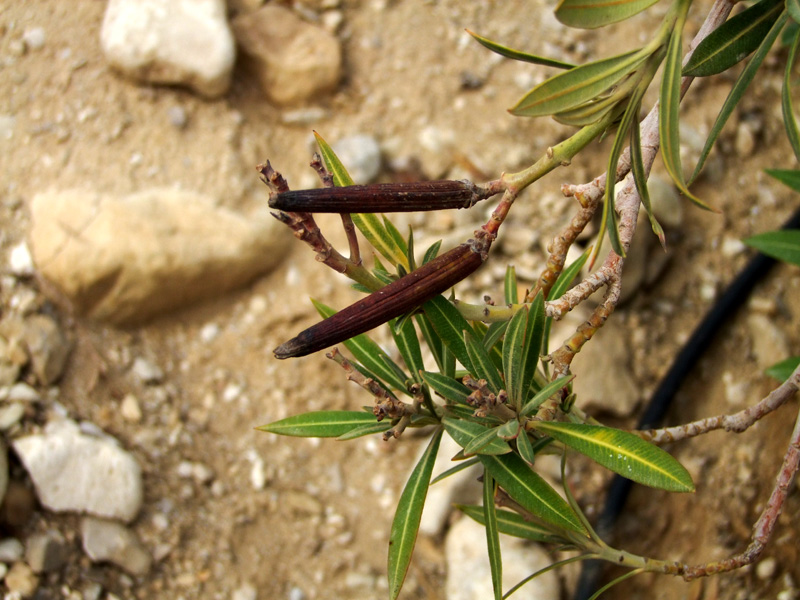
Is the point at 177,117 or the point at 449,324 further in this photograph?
the point at 177,117

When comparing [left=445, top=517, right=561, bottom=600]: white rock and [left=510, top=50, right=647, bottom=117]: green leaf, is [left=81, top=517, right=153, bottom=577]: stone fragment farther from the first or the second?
[left=510, top=50, right=647, bottom=117]: green leaf

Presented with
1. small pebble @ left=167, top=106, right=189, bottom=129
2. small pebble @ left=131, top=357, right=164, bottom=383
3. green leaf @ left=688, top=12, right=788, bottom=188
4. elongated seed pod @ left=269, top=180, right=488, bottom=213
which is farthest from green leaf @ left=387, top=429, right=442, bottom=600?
small pebble @ left=167, top=106, right=189, bottom=129

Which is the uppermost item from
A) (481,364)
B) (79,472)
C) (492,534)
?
(481,364)

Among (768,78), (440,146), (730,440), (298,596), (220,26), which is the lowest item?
(298,596)

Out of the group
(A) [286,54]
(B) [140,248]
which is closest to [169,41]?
(A) [286,54]

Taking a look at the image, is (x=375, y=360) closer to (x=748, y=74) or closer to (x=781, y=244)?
(x=748, y=74)

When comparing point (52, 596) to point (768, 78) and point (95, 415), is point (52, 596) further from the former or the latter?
point (768, 78)

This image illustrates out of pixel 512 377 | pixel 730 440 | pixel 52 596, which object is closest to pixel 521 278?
pixel 730 440
